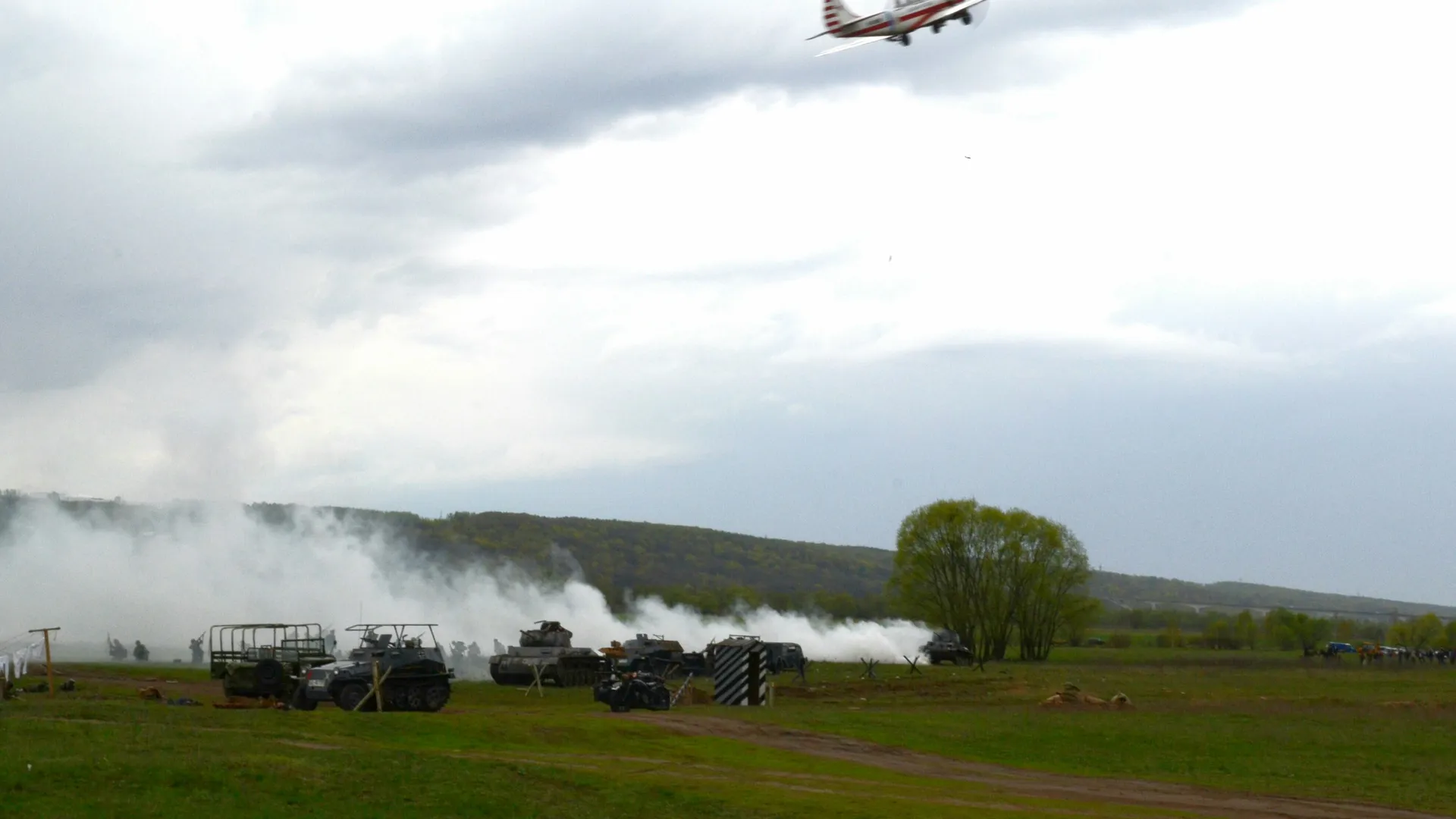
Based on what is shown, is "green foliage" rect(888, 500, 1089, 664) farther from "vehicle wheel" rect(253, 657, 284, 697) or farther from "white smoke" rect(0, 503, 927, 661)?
"vehicle wheel" rect(253, 657, 284, 697)

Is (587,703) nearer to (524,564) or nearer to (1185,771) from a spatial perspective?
(1185,771)

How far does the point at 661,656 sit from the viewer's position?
70.0m

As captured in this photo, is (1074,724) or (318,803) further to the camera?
(1074,724)

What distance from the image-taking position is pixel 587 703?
4812cm

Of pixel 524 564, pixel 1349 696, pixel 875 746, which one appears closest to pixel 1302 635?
pixel 524 564

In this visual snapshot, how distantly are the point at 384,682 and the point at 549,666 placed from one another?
2035 cm

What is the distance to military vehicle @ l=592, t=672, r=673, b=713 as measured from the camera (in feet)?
141

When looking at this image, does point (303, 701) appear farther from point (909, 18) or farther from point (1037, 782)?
point (909, 18)

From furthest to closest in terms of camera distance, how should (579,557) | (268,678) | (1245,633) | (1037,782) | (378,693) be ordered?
1. (579,557)
2. (1245,633)
3. (268,678)
4. (378,693)
5. (1037,782)

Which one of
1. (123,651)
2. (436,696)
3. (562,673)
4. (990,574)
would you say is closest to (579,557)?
(990,574)

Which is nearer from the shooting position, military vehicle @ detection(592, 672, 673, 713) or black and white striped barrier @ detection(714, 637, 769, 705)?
military vehicle @ detection(592, 672, 673, 713)

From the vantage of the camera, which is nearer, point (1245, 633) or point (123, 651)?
point (123, 651)

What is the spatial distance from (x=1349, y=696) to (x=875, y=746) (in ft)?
108

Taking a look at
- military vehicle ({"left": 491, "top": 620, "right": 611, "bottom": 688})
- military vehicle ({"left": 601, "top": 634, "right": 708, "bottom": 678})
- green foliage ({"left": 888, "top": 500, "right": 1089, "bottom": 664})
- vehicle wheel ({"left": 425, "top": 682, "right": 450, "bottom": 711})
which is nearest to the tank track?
military vehicle ({"left": 491, "top": 620, "right": 611, "bottom": 688})
